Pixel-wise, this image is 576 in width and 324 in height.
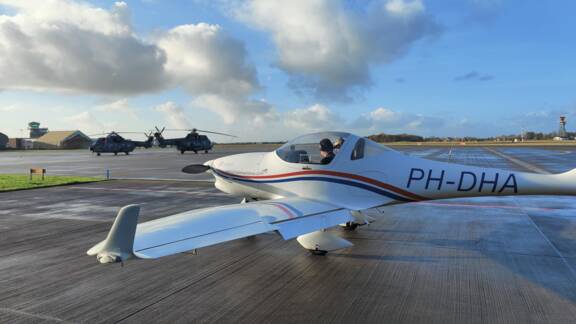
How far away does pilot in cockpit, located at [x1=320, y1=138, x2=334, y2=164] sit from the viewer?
732 centimetres

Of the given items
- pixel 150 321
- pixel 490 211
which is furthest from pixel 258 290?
pixel 490 211

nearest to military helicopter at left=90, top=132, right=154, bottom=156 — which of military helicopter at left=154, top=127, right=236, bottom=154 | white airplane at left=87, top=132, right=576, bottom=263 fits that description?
military helicopter at left=154, top=127, right=236, bottom=154

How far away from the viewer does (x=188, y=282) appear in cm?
566

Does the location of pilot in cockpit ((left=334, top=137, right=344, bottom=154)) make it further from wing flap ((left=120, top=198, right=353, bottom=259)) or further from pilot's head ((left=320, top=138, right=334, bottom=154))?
wing flap ((left=120, top=198, right=353, bottom=259))

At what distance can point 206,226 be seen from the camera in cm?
506

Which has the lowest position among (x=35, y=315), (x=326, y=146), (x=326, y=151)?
(x=35, y=315)

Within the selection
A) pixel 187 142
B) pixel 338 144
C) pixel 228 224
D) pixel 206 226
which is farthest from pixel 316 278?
pixel 187 142

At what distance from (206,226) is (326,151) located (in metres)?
3.21

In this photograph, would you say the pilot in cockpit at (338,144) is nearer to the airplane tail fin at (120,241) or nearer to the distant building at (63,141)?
the airplane tail fin at (120,241)

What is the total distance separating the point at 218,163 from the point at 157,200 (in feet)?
20.3

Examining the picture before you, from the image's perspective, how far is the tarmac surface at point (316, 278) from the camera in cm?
462

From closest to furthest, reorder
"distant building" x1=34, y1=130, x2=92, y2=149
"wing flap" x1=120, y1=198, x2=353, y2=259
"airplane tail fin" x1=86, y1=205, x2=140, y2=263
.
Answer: "airplane tail fin" x1=86, y1=205, x2=140, y2=263 < "wing flap" x1=120, y1=198, x2=353, y2=259 < "distant building" x1=34, y1=130, x2=92, y2=149

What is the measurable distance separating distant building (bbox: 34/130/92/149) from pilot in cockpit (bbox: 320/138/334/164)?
142 meters

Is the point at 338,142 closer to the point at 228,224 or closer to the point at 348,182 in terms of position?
the point at 348,182
